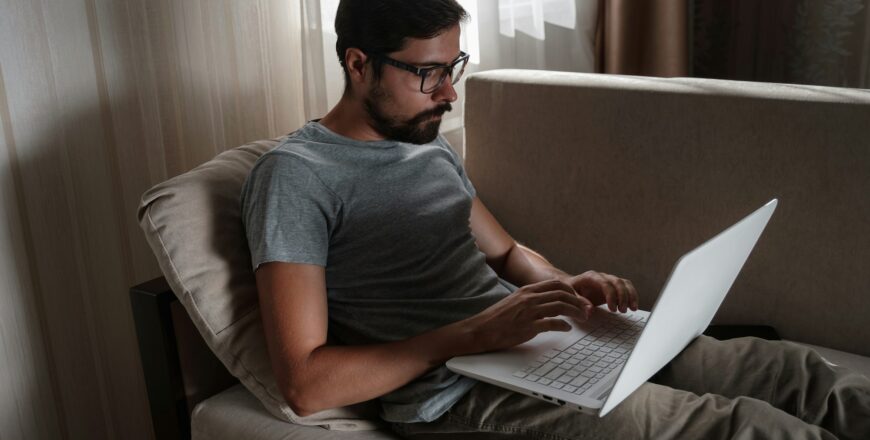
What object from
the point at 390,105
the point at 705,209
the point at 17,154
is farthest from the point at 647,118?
the point at 17,154

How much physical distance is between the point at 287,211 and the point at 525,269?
547 mm

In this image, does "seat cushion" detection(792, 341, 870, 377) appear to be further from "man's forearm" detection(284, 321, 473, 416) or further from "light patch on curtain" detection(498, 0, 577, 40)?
"light patch on curtain" detection(498, 0, 577, 40)

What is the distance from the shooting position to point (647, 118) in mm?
1679

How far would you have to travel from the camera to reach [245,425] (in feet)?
4.21

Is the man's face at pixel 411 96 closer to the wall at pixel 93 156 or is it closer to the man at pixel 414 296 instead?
the man at pixel 414 296

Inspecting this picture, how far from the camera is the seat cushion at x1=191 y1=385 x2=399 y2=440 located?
1245 millimetres

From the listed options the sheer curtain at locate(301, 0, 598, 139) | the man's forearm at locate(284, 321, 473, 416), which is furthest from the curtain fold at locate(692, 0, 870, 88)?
the man's forearm at locate(284, 321, 473, 416)

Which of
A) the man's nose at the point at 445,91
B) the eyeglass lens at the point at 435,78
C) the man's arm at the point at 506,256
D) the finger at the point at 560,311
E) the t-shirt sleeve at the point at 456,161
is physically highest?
the eyeglass lens at the point at 435,78

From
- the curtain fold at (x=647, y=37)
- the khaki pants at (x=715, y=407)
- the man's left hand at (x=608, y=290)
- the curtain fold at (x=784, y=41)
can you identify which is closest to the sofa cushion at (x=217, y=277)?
the khaki pants at (x=715, y=407)

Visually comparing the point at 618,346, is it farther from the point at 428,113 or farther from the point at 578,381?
the point at 428,113

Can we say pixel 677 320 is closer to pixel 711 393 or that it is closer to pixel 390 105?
pixel 711 393

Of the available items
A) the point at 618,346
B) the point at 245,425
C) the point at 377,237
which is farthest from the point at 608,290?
the point at 245,425

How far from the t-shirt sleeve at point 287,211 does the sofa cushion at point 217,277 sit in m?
0.06

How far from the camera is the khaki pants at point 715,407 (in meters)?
1.13
